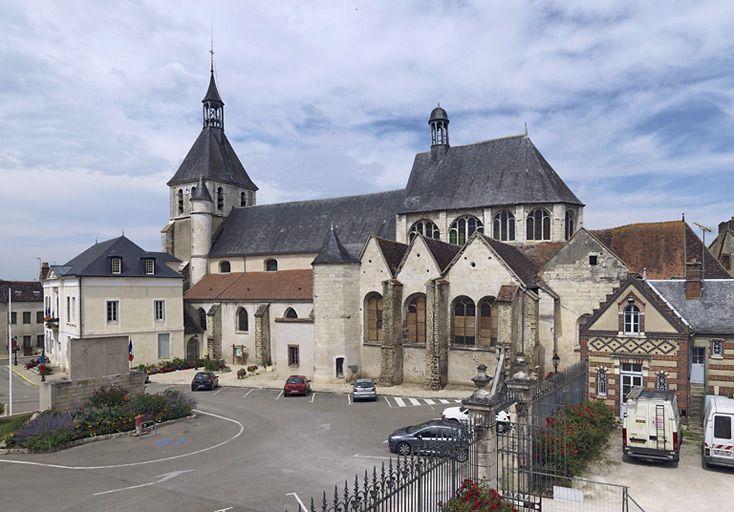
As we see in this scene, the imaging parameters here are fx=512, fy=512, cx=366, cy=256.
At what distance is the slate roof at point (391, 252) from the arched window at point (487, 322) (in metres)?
5.57

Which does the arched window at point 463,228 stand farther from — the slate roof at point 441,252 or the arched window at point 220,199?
the arched window at point 220,199

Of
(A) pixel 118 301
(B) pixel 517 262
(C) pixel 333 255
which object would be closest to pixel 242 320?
(A) pixel 118 301

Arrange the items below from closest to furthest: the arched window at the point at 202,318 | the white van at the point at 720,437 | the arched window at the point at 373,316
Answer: the white van at the point at 720,437, the arched window at the point at 373,316, the arched window at the point at 202,318

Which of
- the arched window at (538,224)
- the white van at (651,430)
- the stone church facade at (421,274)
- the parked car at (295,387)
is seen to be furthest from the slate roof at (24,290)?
the white van at (651,430)

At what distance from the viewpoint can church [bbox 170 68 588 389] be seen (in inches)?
1078

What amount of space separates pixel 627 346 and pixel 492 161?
1816cm

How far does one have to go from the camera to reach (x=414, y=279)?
29281 millimetres

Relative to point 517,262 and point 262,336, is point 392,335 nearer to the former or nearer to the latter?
point 517,262

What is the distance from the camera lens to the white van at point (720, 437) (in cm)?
1445

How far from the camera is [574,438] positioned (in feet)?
46.8

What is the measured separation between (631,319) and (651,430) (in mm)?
6243

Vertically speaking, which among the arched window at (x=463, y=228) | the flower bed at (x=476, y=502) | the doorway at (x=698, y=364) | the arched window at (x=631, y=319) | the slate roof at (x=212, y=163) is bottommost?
the flower bed at (x=476, y=502)

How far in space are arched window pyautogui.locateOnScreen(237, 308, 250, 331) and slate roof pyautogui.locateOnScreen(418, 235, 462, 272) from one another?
52.9 feet

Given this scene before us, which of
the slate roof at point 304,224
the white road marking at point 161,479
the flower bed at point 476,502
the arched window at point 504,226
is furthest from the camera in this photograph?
the slate roof at point 304,224
